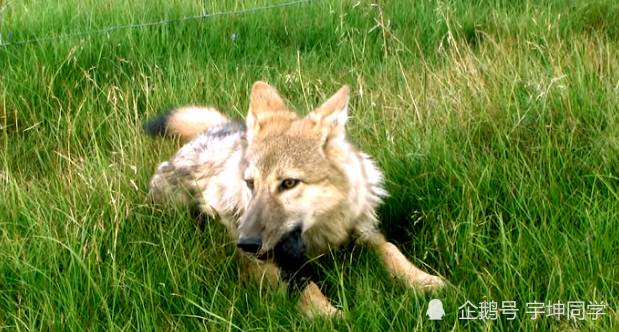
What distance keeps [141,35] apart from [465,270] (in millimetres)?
3259

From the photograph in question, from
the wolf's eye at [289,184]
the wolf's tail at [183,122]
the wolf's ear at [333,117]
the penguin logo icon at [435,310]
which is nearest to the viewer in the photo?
the penguin logo icon at [435,310]

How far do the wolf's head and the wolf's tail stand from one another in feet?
3.11

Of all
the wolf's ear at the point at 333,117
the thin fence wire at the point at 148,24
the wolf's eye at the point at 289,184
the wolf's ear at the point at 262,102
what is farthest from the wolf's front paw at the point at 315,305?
the thin fence wire at the point at 148,24

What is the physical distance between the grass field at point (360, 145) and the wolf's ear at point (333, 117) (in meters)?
0.47

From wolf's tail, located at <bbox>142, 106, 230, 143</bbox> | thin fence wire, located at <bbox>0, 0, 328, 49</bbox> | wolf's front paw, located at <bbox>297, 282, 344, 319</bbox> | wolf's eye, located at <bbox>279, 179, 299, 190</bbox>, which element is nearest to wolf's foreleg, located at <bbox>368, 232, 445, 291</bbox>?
wolf's front paw, located at <bbox>297, 282, 344, 319</bbox>

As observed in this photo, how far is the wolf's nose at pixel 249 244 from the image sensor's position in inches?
106

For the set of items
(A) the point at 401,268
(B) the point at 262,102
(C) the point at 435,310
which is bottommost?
(A) the point at 401,268

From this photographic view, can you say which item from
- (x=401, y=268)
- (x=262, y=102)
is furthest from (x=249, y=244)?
(x=262, y=102)

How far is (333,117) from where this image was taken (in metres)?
3.15

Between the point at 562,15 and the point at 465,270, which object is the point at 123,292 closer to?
the point at 465,270

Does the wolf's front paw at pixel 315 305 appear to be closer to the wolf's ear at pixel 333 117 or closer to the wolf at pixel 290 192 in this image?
the wolf at pixel 290 192

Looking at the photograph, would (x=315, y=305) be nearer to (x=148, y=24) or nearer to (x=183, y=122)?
(x=183, y=122)

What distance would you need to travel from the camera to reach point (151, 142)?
4113mm

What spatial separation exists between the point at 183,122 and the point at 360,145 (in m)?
1.06
